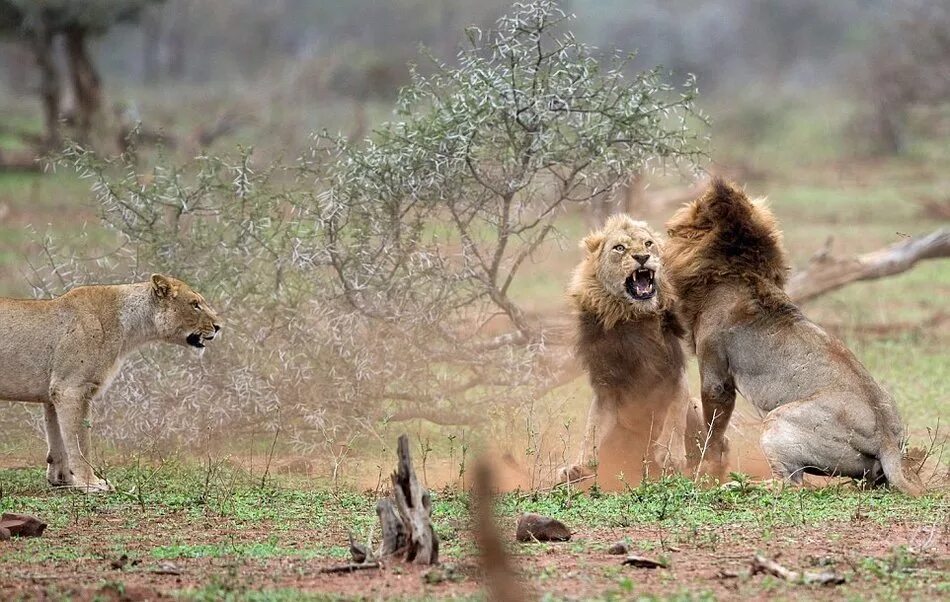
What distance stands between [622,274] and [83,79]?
18688mm

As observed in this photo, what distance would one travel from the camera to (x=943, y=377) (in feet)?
36.9

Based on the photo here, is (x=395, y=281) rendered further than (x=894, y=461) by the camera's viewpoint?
Yes

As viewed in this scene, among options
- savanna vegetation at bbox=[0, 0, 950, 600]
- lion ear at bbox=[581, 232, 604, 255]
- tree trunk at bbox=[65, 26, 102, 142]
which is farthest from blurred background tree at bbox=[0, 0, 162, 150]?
lion ear at bbox=[581, 232, 604, 255]

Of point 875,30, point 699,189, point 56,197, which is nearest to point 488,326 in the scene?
point 699,189

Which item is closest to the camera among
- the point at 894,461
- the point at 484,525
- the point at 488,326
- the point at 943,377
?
the point at 484,525

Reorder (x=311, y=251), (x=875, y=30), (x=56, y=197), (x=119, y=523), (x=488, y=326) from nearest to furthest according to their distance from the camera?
1. (x=119, y=523)
2. (x=311, y=251)
3. (x=488, y=326)
4. (x=56, y=197)
5. (x=875, y=30)

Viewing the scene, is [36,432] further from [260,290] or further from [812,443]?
[812,443]

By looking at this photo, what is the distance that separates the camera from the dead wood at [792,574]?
190 inches

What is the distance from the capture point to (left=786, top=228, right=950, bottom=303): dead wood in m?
11.9

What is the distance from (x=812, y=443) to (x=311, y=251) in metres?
3.63

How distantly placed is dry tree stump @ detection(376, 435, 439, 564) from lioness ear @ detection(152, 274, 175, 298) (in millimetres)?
3195

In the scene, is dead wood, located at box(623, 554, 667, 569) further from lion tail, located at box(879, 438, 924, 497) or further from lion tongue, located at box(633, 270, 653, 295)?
lion tongue, located at box(633, 270, 653, 295)

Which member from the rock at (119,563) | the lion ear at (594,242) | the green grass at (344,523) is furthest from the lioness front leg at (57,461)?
the lion ear at (594,242)

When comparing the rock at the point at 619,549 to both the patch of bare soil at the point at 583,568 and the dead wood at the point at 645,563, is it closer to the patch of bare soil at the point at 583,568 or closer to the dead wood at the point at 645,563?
the patch of bare soil at the point at 583,568
